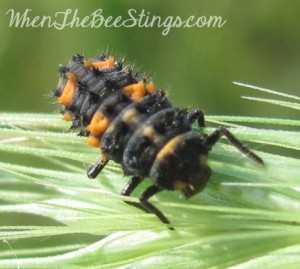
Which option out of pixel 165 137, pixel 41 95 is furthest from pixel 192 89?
pixel 165 137


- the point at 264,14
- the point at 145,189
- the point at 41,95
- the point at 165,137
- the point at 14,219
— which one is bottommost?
the point at 14,219

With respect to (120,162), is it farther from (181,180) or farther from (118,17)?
(118,17)

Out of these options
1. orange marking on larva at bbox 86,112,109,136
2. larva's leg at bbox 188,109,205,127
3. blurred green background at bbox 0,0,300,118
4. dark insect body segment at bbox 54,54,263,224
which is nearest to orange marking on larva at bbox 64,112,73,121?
dark insect body segment at bbox 54,54,263,224

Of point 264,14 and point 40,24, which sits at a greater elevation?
point 264,14

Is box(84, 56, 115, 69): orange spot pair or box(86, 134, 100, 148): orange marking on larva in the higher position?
box(84, 56, 115, 69): orange spot pair

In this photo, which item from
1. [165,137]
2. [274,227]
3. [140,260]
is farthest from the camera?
[165,137]

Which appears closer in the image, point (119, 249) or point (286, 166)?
point (286, 166)

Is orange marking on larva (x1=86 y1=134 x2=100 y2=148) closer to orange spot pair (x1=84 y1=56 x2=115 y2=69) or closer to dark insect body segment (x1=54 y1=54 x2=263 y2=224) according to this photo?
dark insect body segment (x1=54 y1=54 x2=263 y2=224)
